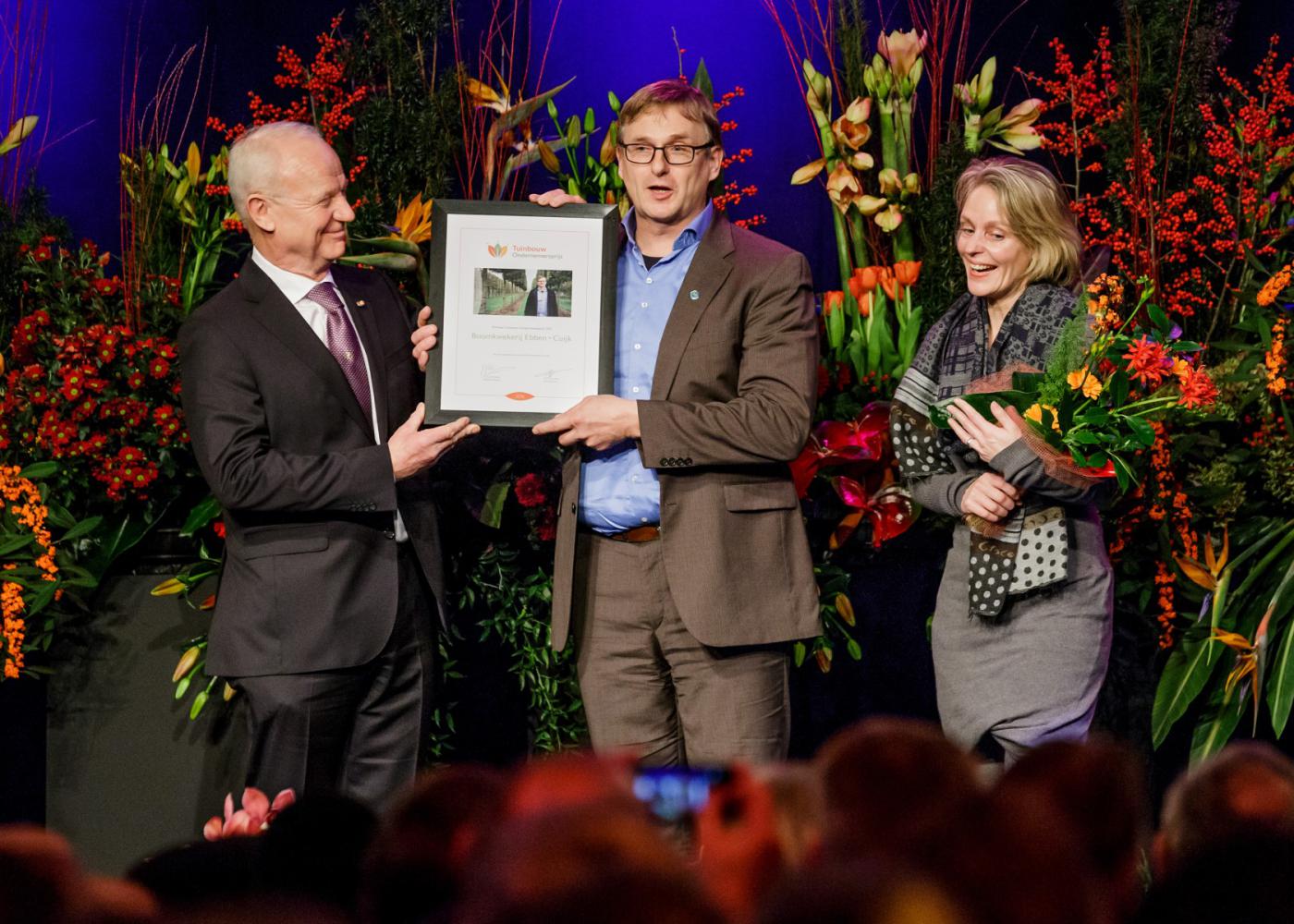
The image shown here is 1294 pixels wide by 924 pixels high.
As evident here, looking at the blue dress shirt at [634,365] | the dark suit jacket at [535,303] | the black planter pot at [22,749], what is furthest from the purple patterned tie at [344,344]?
the black planter pot at [22,749]

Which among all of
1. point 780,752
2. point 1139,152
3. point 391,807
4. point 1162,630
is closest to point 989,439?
point 780,752

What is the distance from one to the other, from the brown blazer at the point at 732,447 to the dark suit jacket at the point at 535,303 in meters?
0.24

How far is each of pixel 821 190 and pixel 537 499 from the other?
1.47 meters

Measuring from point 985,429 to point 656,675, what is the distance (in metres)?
0.82

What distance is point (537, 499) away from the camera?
3230 millimetres

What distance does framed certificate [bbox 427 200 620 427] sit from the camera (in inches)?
107

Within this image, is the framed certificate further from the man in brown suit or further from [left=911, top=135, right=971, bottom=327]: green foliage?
[left=911, top=135, right=971, bottom=327]: green foliage

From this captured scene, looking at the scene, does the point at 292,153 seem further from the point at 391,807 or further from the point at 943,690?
the point at 391,807

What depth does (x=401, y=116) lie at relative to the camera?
3.46 metres

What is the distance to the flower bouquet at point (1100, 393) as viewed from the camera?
2346 mm

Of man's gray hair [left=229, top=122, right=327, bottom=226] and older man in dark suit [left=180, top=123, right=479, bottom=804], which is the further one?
man's gray hair [left=229, top=122, right=327, bottom=226]

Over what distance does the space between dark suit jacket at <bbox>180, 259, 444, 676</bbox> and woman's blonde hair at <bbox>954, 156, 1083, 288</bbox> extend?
1278mm
